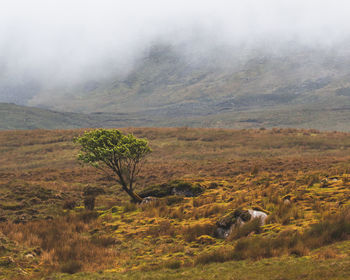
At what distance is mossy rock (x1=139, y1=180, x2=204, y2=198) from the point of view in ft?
81.3

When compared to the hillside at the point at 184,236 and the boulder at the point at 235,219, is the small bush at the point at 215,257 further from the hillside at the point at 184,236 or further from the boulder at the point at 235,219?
the boulder at the point at 235,219

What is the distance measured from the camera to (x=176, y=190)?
82.6ft

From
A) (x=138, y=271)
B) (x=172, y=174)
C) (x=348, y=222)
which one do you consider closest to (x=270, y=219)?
(x=348, y=222)

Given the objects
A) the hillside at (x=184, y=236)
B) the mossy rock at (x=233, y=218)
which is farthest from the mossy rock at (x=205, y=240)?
the mossy rock at (x=233, y=218)

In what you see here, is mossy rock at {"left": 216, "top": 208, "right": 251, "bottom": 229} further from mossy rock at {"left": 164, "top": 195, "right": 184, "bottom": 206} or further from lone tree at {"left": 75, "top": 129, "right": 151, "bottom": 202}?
lone tree at {"left": 75, "top": 129, "right": 151, "bottom": 202}

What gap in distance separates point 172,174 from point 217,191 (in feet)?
80.5

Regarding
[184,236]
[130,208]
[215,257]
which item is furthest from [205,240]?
[130,208]

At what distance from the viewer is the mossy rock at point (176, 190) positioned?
24.8 metres

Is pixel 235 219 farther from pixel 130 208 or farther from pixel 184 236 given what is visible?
pixel 130 208

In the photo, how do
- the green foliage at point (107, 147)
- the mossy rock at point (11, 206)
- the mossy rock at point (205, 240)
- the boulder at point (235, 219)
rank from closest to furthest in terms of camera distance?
the mossy rock at point (205, 240) → the boulder at point (235, 219) → the green foliage at point (107, 147) → the mossy rock at point (11, 206)

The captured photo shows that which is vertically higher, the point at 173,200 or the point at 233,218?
the point at 233,218

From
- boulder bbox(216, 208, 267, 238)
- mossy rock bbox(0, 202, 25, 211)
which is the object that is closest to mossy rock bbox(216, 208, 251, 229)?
boulder bbox(216, 208, 267, 238)

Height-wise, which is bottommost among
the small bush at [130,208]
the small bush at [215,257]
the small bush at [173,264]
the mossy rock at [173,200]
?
the small bush at [130,208]

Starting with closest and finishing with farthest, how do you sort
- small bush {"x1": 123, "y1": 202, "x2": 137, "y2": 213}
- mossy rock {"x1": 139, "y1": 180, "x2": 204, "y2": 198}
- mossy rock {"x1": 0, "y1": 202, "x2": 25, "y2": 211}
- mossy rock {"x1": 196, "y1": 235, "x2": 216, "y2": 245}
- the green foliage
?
mossy rock {"x1": 196, "y1": 235, "x2": 216, "y2": 245}
small bush {"x1": 123, "y1": 202, "x2": 137, "y2": 213}
the green foliage
mossy rock {"x1": 0, "y1": 202, "x2": 25, "y2": 211}
mossy rock {"x1": 139, "y1": 180, "x2": 204, "y2": 198}
